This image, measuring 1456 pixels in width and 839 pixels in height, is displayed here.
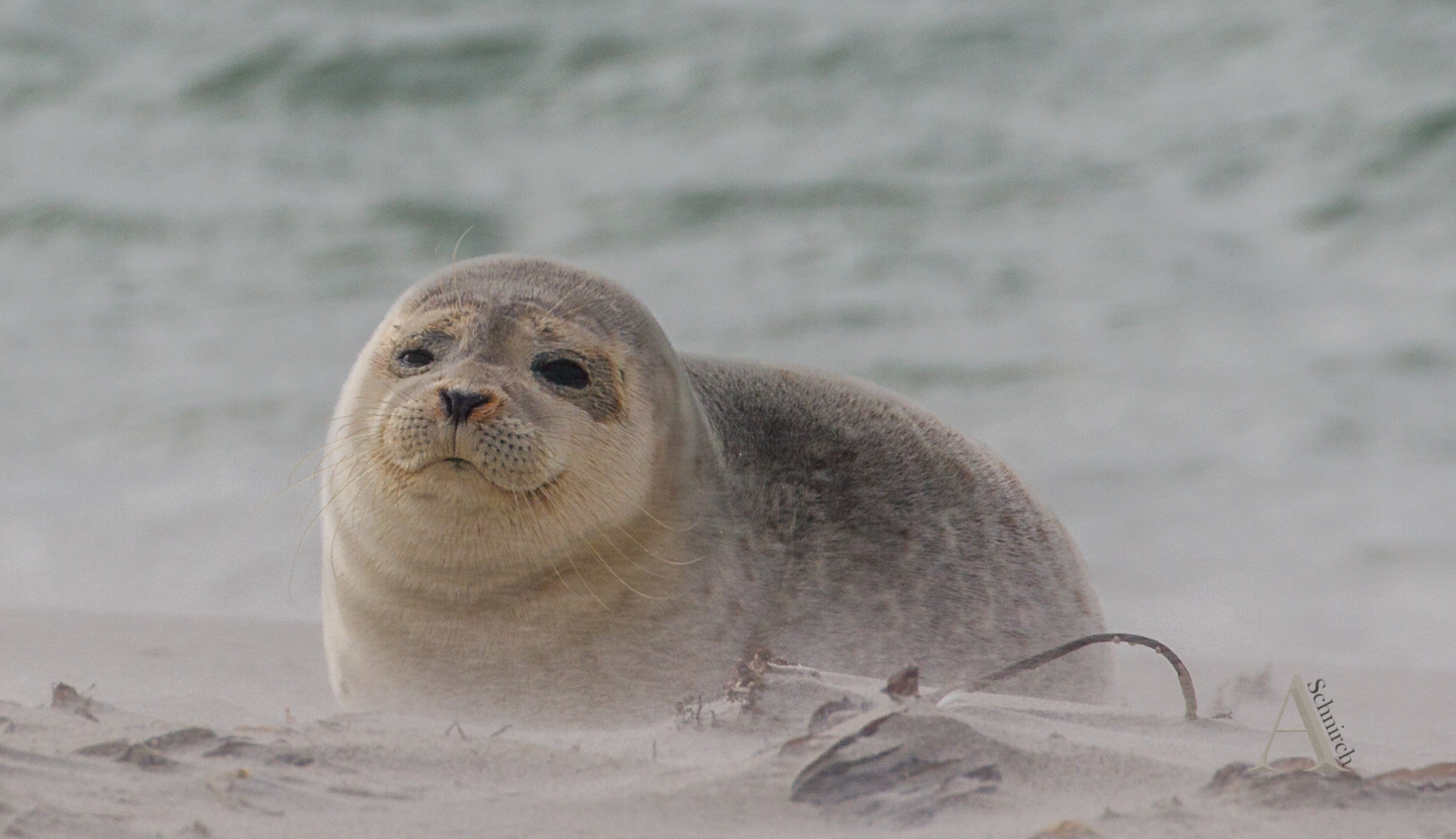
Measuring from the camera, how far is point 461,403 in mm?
3656

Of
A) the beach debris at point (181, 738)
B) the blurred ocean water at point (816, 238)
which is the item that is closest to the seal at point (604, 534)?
the beach debris at point (181, 738)

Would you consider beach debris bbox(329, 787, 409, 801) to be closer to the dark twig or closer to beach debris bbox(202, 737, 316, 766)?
beach debris bbox(202, 737, 316, 766)

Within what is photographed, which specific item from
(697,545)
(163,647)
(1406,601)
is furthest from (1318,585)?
(163,647)

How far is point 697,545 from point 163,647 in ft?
6.92

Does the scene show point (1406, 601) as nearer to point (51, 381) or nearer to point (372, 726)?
point (372, 726)

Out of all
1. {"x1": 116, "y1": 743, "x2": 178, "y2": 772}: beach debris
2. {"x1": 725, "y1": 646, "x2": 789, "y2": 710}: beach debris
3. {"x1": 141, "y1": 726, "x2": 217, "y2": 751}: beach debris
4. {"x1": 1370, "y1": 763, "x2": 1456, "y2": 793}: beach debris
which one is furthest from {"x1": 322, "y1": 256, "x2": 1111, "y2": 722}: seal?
{"x1": 1370, "y1": 763, "x2": 1456, "y2": 793}: beach debris

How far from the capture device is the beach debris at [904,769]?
240 cm

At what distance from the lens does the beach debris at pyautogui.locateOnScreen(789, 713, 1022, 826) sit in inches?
94.6

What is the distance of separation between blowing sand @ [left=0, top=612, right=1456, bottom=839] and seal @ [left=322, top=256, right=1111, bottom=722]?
0.86 meters

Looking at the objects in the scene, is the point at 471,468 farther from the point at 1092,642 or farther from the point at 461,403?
the point at 1092,642

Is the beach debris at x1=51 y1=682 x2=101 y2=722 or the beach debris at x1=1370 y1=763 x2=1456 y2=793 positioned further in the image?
the beach debris at x1=51 y1=682 x2=101 y2=722

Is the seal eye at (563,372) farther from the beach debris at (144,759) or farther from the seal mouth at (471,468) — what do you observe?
the beach debris at (144,759)

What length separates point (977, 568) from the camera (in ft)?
14.1

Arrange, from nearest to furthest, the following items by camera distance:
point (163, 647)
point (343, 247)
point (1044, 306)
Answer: point (163, 647) → point (1044, 306) → point (343, 247)
